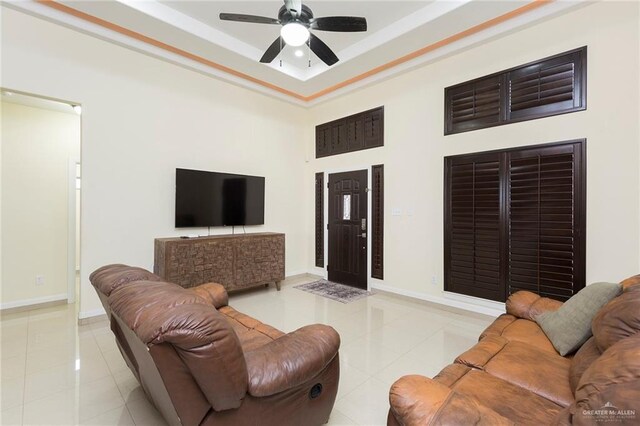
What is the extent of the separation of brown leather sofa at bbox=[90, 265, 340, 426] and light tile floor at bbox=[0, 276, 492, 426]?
58cm

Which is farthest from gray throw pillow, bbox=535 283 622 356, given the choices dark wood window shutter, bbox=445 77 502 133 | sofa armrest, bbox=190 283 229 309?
sofa armrest, bbox=190 283 229 309

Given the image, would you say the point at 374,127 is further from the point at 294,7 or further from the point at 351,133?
the point at 294,7

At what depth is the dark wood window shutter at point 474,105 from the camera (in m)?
3.67

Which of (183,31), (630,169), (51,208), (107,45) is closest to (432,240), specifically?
(630,169)

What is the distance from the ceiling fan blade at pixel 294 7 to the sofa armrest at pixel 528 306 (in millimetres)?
3169

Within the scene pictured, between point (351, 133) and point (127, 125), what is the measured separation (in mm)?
3434

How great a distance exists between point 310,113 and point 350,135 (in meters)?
1.32

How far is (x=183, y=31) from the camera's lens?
3676 mm

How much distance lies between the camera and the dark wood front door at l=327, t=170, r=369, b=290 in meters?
5.07

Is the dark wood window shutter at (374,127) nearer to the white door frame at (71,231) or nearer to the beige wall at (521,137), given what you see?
the beige wall at (521,137)

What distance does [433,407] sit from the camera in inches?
42.7

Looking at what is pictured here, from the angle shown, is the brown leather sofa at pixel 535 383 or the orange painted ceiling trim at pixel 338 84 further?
the orange painted ceiling trim at pixel 338 84

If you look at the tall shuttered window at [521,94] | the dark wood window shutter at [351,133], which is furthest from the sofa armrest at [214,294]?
the tall shuttered window at [521,94]

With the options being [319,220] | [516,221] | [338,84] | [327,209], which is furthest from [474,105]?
[319,220]
